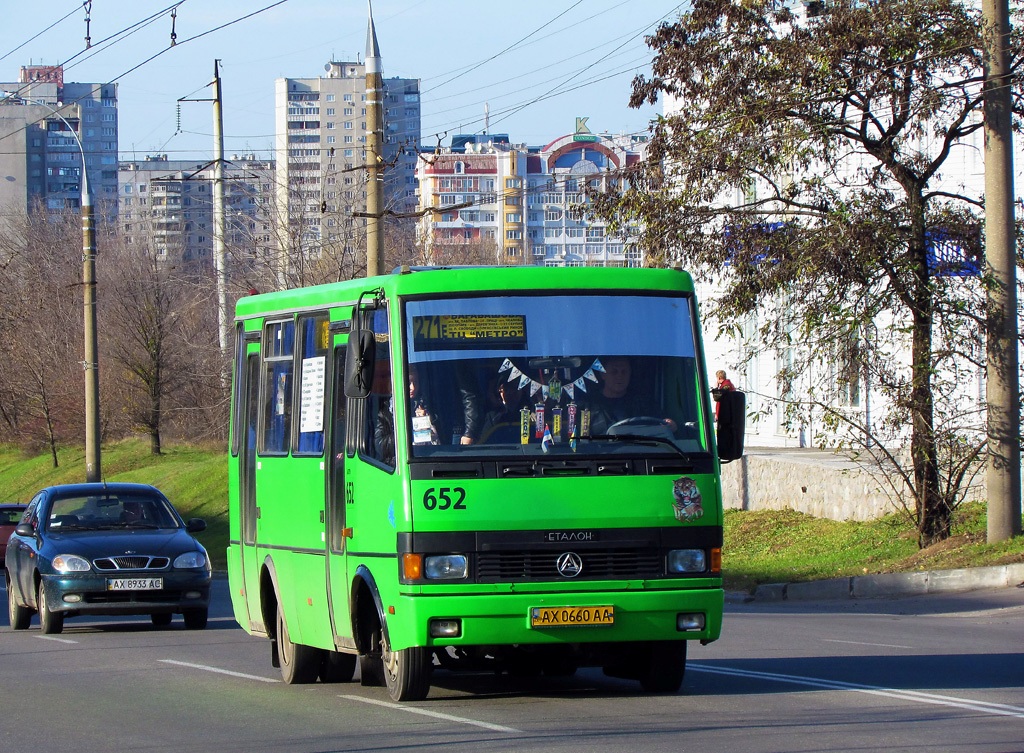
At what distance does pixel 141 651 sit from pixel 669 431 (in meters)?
7.47

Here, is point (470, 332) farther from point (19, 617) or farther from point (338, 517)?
point (19, 617)

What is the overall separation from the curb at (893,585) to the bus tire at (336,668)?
10.4 metres

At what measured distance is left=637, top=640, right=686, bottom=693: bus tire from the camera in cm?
1026

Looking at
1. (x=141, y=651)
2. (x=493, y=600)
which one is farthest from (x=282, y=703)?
(x=141, y=651)

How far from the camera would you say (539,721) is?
930cm

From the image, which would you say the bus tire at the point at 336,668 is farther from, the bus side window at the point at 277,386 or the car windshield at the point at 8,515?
the car windshield at the point at 8,515

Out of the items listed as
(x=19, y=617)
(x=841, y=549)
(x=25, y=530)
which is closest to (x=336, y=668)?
(x=25, y=530)

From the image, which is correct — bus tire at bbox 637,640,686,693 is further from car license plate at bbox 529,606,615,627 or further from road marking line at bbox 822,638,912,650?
road marking line at bbox 822,638,912,650

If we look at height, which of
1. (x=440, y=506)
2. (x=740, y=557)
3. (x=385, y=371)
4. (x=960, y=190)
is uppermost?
(x=960, y=190)

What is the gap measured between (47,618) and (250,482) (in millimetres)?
6340

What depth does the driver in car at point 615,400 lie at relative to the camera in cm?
970

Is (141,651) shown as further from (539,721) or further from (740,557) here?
(740,557)

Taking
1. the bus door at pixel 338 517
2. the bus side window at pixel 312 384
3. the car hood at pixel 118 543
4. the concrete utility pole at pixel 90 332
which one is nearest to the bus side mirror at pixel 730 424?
the bus door at pixel 338 517

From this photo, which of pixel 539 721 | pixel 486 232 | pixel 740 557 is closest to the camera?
pixel 539 721
